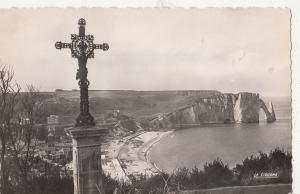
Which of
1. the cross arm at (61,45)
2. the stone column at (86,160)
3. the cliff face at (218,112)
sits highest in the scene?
the cross arm at (61,45)

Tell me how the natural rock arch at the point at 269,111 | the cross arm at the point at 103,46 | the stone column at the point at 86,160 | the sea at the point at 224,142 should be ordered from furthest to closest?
the natural rock arch at the point at 269,111 < the sea at the point at 224,142 < the cross arm at the point at 103,46 < the stone column at the point at 86,160

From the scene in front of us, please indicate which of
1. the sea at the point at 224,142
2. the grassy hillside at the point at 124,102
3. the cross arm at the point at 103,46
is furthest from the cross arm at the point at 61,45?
the sea at the point at 224,142

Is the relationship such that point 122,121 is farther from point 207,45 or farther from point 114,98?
point 207,45

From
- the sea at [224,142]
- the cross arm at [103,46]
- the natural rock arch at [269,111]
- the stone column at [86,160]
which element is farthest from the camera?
the natural rock arch at [269,111]

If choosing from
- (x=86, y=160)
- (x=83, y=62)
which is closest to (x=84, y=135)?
(x=86, y=160)

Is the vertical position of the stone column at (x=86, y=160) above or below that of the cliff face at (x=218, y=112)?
below

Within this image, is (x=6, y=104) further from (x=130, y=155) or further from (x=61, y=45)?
(x=130, y=155)

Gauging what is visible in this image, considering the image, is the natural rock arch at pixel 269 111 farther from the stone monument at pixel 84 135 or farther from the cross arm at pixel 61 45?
the cross arm at pixel 61 45

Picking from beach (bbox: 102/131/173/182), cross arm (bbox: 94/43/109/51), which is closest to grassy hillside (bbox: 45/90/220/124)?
beach (bbox: 102/131/173/182)
